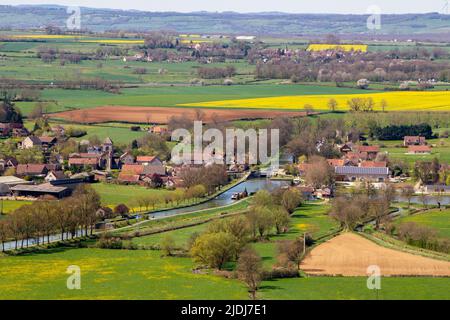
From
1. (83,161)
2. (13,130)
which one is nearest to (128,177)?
(83,161)

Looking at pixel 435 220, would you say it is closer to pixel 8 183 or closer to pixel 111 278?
pixel 111 278

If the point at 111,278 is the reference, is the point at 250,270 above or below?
above

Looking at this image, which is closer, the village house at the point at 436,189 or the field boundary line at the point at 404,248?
the field boundary line at the point at 404,248

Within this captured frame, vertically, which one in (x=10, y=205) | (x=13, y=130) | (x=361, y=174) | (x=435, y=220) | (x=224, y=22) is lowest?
(x=361, y=174)

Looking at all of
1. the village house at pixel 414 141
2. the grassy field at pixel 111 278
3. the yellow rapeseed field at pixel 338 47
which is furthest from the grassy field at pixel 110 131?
the yellow rapeseed field at pixel 338 47

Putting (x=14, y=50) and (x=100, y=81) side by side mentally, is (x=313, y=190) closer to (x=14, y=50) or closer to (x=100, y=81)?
(x=100, y=81)

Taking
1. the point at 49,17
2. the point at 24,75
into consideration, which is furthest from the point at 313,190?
the point at 49,17

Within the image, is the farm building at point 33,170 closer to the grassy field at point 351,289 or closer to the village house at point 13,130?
the village house at point 13,130
